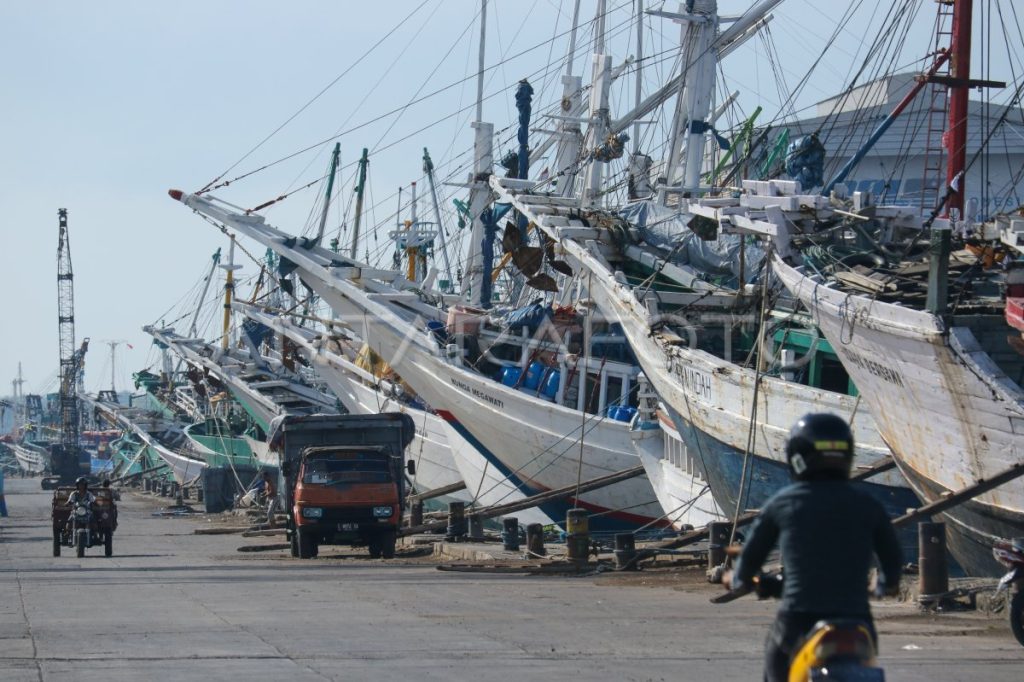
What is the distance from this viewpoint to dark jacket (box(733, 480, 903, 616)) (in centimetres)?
540

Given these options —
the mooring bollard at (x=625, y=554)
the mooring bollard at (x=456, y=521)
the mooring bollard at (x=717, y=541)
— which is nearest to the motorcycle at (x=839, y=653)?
the mooring bollard at (x=717, y=541)

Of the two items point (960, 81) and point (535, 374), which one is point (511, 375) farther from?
point (960, 81)

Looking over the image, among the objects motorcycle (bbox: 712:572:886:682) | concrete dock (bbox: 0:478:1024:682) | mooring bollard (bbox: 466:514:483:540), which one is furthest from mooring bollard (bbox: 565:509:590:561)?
motorcycle (bbox: 712:572:886:682)

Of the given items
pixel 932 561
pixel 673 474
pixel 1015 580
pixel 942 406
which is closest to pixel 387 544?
pixel 673 474

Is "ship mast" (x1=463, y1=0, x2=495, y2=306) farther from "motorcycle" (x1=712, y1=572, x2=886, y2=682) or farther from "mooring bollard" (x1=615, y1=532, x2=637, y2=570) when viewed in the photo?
"motorcycle" (x1=712, y1=572, x2=886, y2=682)

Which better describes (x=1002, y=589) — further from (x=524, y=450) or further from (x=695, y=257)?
Result: (x=524, y=450)

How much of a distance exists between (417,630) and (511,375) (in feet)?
70.5

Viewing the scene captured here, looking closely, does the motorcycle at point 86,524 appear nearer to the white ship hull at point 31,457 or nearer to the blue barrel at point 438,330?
the blue barrel at point 438,330

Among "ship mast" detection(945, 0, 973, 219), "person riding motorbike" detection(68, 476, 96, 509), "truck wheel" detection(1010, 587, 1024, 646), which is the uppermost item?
"ship mast" detection(945, 0, 973, 219)

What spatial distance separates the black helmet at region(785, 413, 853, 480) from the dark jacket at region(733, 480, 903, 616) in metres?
0.05

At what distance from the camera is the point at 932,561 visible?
12.2 meters

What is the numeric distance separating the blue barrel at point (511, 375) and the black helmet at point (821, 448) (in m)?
27.1

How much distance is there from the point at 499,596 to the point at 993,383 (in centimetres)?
543

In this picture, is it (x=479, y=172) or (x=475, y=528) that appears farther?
(x=479, y=172)
